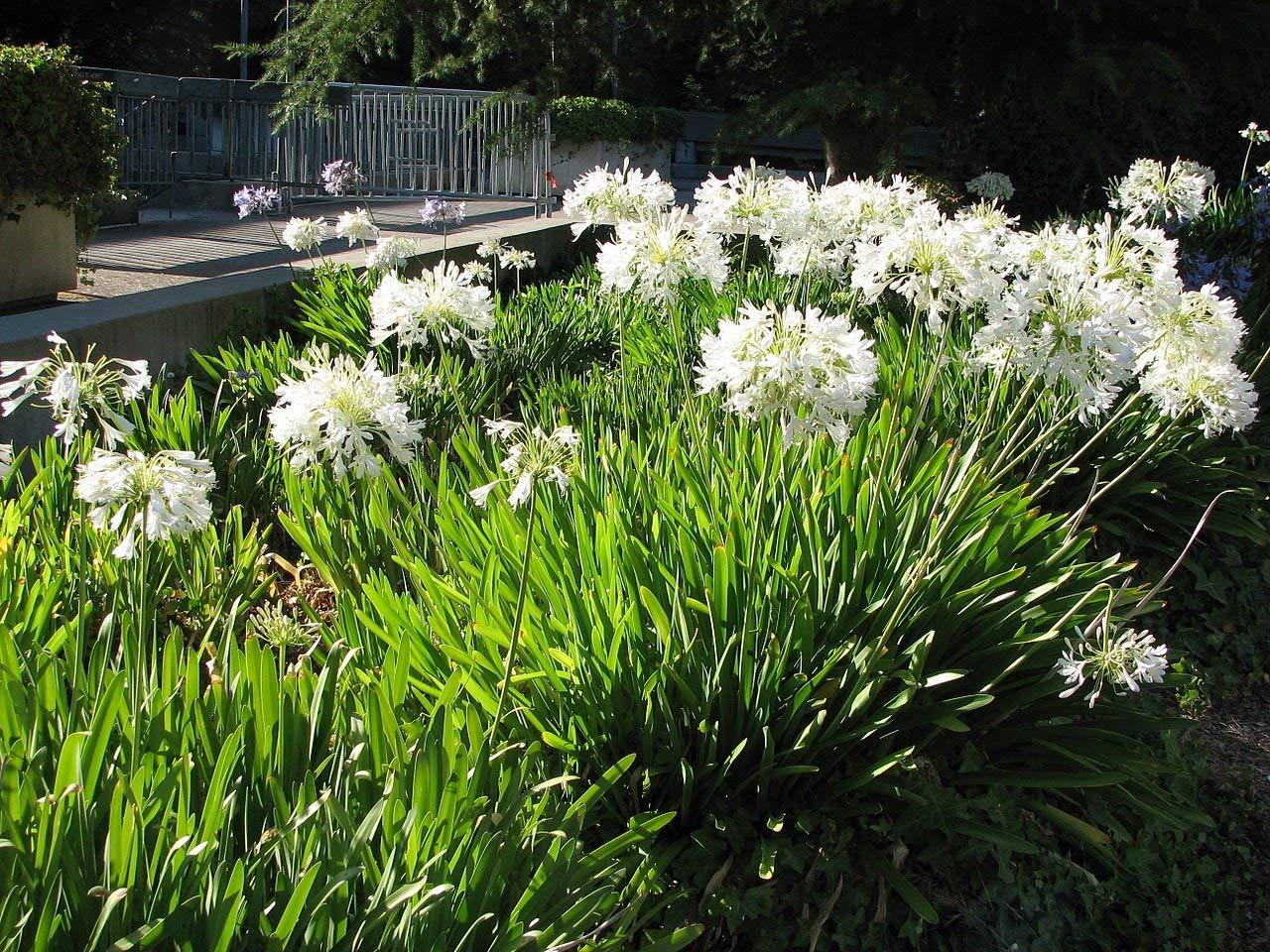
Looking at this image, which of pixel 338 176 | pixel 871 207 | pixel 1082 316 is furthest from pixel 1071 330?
pixel 338 176

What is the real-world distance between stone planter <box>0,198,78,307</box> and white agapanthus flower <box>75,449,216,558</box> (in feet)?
16.5

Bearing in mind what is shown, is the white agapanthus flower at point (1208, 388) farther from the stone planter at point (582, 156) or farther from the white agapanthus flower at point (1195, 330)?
the stone planter at point (582, 156)

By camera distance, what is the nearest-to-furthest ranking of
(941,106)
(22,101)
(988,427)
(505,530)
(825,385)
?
1. (825,385)
2. (505,530)
3. (988,427)
4. (22,101)
5. (941,106)

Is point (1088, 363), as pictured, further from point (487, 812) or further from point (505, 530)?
point (487, 812)

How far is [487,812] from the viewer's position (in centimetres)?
196

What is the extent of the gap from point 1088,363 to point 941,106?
24.6ft

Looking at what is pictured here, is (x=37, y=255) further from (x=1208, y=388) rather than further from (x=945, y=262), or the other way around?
(x=1208, y=388)

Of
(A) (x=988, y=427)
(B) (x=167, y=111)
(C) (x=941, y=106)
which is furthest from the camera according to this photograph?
(B) (x=167, y=111)

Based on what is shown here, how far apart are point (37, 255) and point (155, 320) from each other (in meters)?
1.99

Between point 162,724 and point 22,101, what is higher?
point 22,101

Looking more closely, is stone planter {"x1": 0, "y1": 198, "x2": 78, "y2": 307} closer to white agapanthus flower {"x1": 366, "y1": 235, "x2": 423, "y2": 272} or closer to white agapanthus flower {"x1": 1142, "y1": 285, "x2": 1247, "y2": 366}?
white agapanthus flower {"x1": 366, "y1": 235, "x2": 423, "y2": 272}

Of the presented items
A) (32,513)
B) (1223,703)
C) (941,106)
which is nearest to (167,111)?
(941,106)

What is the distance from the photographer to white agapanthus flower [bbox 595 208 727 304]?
3287 mm

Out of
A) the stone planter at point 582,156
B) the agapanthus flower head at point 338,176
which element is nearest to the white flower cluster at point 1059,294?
the agapanthus flower head at point 338,176
